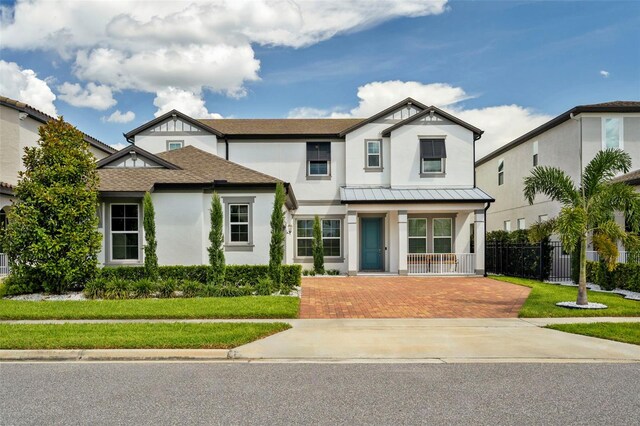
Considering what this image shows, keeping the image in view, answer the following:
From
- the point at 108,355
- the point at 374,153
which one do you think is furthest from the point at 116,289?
the point at 374,153

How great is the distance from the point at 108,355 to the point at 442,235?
1791 centimetres

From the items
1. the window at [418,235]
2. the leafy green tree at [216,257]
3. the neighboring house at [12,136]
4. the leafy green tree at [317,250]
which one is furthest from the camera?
the window at [418,235]

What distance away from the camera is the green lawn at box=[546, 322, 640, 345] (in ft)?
27.9

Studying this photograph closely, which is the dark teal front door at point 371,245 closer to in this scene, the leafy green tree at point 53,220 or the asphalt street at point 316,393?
the leafy green tree at point 53,220

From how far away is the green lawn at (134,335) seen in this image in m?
7.77

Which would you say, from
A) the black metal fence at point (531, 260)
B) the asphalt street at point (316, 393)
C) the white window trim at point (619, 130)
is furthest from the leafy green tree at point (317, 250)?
the asphalt street at point (316, 393)

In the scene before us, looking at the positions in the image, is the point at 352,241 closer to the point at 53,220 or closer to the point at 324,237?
the point at 324,237

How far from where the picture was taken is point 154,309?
36.4ft

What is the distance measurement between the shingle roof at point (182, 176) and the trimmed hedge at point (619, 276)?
39.1 feet

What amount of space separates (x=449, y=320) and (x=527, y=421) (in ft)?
19.1

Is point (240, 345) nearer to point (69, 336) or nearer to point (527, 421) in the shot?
point (69, 336)

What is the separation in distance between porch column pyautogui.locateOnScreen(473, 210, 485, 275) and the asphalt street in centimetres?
1405

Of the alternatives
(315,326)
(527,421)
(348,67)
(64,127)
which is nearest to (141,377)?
(315,326)

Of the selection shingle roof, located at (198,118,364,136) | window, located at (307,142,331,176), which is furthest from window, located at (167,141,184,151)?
window, located at (307,142,331,176)
